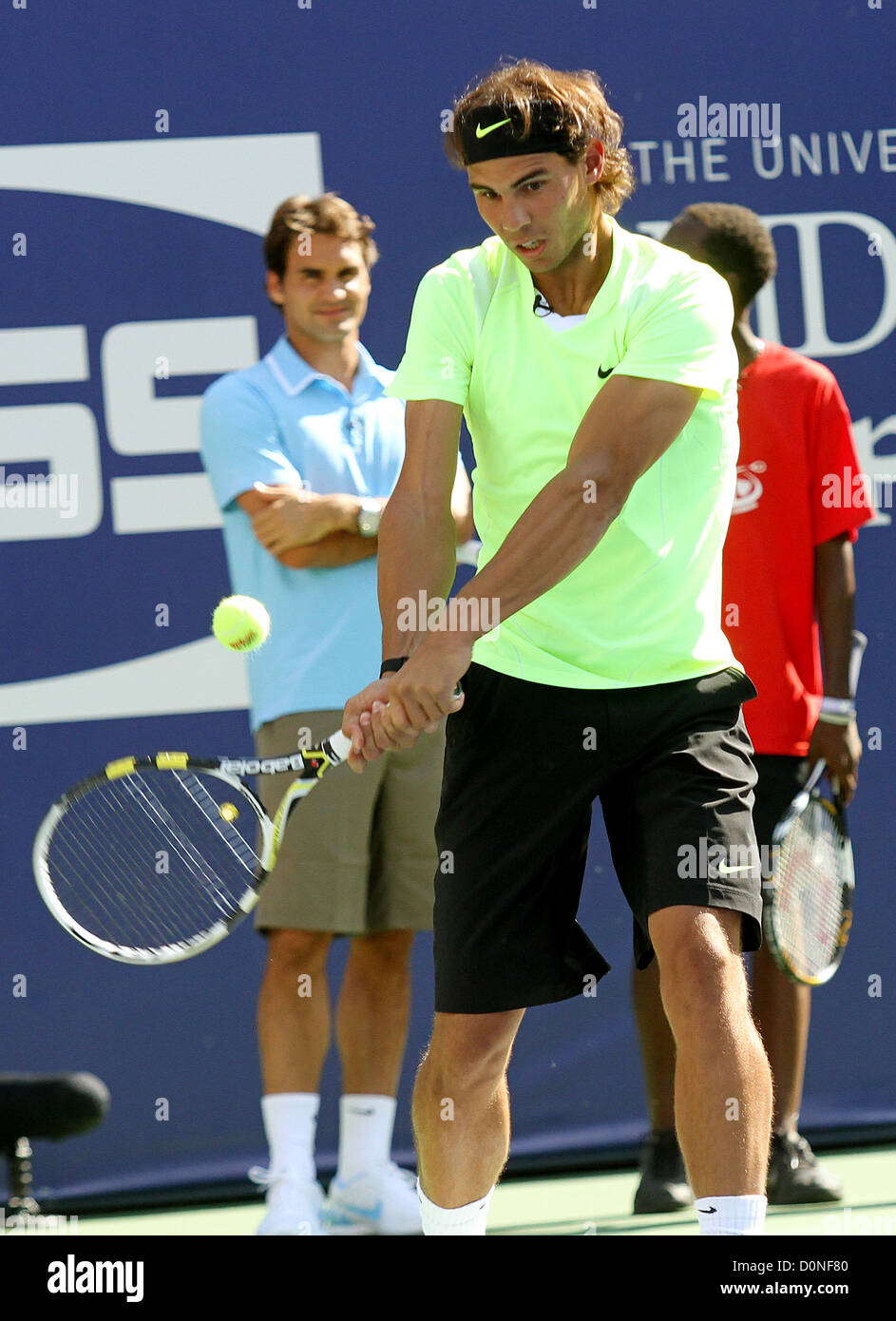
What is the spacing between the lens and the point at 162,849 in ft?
10.8

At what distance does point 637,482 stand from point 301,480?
126 centimetres

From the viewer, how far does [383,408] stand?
12.4 feet

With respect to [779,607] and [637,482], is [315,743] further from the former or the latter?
[637,482]

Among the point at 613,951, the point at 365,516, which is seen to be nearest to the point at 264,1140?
the point at 613,951

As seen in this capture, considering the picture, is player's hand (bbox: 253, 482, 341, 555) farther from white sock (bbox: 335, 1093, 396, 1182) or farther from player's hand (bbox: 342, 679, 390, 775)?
white sock (bbox: 335, 1093, 396, 1182)

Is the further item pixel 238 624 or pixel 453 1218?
pixel 238 624

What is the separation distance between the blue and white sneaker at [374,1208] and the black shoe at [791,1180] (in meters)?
0.73

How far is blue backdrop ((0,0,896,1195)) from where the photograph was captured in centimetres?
405

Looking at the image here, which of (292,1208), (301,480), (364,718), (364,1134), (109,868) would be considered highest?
(301,480)

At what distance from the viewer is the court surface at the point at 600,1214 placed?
138 inches

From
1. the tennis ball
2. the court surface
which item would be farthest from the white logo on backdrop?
the court surface

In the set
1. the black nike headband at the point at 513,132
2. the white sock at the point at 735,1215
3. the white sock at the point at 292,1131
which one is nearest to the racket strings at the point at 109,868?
the white sock at the point at 292,1131

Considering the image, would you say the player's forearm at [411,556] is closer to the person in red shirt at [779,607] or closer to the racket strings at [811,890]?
the racket strings at [811,890]

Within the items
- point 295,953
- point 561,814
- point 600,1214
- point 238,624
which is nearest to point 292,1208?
point 295,953
